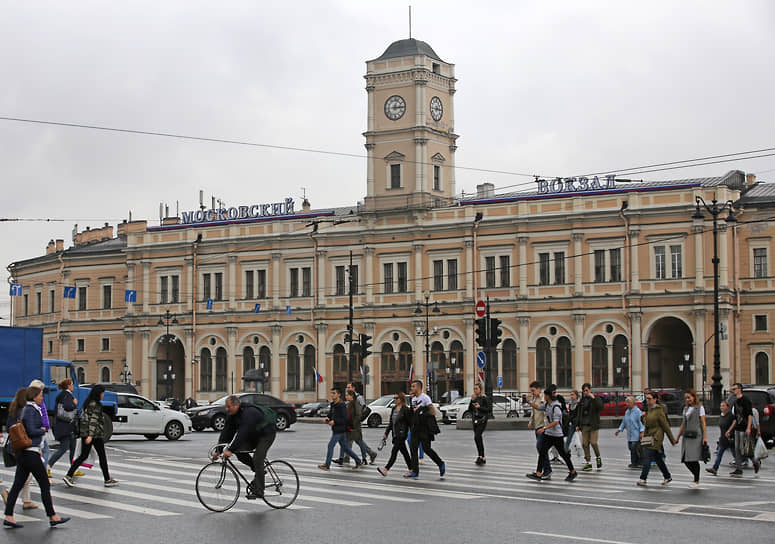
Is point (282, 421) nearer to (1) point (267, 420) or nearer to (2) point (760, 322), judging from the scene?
(1) point (267, 420)

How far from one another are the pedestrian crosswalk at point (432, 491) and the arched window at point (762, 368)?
44.5m

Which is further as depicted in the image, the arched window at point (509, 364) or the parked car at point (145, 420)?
the arched window at point (509, 364)

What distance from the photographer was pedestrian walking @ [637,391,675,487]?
19.9 metres

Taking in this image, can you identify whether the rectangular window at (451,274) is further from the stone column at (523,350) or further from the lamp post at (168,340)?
the lamp post at (168,340)

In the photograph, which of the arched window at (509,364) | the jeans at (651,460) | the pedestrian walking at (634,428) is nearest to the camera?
the jeans at (651,460)

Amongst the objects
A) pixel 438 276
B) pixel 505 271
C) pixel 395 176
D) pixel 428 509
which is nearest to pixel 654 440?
pixel 428 509

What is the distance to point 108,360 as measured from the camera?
8850cm

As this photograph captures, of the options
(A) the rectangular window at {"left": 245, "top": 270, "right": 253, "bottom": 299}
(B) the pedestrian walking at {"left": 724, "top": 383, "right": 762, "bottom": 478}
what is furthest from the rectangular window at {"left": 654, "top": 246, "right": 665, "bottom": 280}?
(B) the pedestrian walking at {"left": 724, "top": 383, "right": 762, "bottom": 478}

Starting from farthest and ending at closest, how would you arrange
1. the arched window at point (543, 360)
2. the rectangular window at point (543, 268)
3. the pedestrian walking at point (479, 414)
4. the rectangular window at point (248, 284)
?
1. the rectangular window at point (248, 284)
2. the rectangular window at point (543, 268)
3. the arched window at point (543, 360)
4. the pedestrian walking at point (479, 414)

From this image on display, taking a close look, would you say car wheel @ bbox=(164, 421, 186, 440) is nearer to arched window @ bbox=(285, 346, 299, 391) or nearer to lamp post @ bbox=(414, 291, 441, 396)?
lamp post @ bbox=(414, 291, 441, 396)

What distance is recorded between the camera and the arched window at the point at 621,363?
225 ft

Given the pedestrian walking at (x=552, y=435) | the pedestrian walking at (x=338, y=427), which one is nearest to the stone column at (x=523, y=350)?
the pedestrian walking at (x=338, y=427)

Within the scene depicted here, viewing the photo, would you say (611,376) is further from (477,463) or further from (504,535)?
(504,535)

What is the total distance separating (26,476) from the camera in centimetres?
1488
